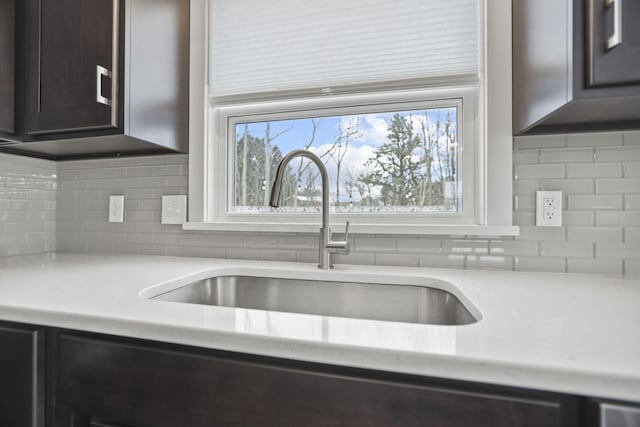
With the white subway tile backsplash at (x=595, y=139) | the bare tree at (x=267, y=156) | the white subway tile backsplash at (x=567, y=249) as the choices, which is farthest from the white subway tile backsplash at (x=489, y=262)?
the bare tree at (x=267, y=156)

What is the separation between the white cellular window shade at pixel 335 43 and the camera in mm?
1229

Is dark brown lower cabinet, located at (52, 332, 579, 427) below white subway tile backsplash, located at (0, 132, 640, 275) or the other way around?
below

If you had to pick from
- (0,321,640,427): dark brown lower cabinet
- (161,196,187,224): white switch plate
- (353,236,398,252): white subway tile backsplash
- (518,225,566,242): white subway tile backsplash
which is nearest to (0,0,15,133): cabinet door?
(161,196,187,224): white switch plate

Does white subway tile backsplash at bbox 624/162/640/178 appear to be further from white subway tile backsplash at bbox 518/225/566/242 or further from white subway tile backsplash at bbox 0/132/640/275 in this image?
white subway tile backsplash at bbox 518/225/566/242

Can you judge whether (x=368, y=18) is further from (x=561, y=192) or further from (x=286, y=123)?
(x=561, y=192)

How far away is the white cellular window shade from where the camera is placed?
4.03 ft

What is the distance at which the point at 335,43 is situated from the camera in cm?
133

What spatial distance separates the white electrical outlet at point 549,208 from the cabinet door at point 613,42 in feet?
1.46

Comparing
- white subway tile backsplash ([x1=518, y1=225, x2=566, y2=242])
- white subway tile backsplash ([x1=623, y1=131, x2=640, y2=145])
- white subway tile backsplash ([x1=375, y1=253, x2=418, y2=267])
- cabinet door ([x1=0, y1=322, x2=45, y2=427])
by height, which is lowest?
cabinet door ([x1=0, y1=322, x2=45, y2=427])

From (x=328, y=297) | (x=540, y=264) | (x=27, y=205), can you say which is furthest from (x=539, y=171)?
(x=27, y=205)

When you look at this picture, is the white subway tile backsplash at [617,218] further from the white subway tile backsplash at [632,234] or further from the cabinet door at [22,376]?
the cabinet door at [22,376]

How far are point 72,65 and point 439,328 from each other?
1.37 metres

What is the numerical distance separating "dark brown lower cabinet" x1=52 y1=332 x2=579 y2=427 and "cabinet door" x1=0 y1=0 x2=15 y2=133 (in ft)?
3.05

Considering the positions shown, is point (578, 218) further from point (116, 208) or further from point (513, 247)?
point (116, 208)
